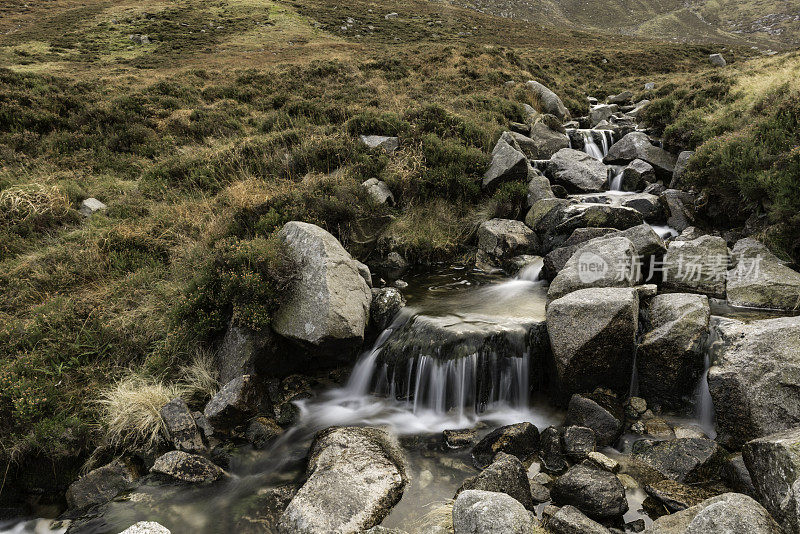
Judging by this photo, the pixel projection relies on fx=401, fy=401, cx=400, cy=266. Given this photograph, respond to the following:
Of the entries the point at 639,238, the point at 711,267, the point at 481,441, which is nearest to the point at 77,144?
the point at 481,441

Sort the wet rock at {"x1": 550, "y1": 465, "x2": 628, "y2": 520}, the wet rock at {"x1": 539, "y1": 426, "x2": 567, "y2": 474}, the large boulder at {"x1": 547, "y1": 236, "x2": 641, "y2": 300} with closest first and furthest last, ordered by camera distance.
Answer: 1. the wet rock at {"x1": 550, "y1": 465, "x2": 628, "y2": 520}
2. the wet rock at {"x1": 539, "y1": 426, "x2": 567, "y2": 474}
3. the large boulder at {"x1": 547, "y1": 236, "x2": 641, "y2": 300}

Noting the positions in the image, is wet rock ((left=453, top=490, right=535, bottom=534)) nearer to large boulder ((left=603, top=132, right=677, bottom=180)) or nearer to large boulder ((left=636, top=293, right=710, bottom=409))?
large boulder ((left=636, top=293, right=710, bottom=409))

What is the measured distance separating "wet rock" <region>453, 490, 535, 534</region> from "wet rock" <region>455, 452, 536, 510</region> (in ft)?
2.19

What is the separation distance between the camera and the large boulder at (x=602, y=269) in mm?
7805

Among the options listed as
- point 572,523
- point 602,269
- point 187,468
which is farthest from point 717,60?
point 187,468

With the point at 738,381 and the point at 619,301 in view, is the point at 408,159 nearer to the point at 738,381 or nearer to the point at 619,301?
the point at 619,301

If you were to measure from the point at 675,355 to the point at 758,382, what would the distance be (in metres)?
1.13

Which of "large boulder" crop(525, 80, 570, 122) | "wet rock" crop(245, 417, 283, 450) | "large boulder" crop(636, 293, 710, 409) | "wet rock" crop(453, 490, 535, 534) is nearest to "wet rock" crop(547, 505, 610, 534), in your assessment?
"wet rock" crop(453, 490, 535, 534)

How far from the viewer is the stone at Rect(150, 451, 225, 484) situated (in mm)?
5863

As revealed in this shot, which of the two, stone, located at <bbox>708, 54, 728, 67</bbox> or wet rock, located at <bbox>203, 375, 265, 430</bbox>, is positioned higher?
stone, located at <bbox>708, 54, 728, 67</bbox>

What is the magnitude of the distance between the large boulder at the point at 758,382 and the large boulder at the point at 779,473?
3.12 ft

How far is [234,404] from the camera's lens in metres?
6.81

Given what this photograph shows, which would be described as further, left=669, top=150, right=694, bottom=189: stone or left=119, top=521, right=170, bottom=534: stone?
left=669, top=150, right=694, bottom=189: stone

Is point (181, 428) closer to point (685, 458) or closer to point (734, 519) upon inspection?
point (734, 519)
